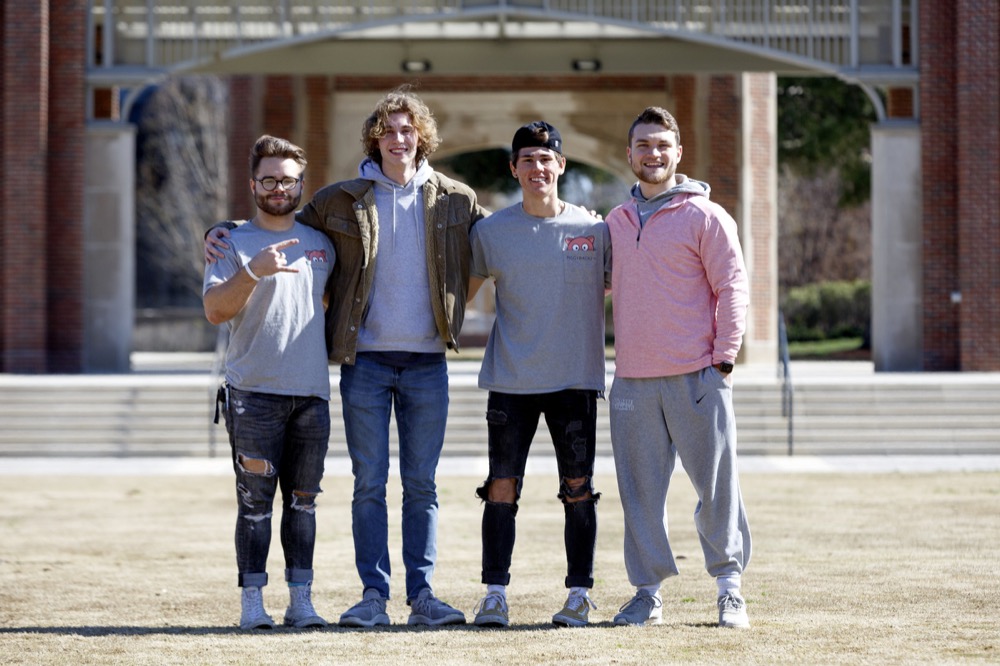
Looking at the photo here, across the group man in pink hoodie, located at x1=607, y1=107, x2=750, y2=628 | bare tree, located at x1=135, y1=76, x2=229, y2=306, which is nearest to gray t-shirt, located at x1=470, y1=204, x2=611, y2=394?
man in pink hoodie, located at x1=607, y1=107, x2=750, y2=628

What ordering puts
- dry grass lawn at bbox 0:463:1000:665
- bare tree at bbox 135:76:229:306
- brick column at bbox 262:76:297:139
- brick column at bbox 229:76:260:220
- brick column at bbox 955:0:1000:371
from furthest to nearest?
bare tree at bbox 135:76:229:306
brick column at bbox 229:76:260:220
brick column at bbox 262:76:297:139
brick column at bbox 955:0:1000:371
dry grass lawn at bbox 0:463:1000:665

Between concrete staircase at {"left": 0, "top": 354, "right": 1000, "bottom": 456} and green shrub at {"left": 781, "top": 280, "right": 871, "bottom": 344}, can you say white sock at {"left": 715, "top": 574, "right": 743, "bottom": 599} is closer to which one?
concrete staircase at {"left": 0, "top": 354, "right": 1000, "bottom": 456}

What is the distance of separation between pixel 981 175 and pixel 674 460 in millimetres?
15516

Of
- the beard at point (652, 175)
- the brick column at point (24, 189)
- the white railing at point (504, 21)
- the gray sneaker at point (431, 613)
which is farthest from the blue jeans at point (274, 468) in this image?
the brick column at point (24, 189)

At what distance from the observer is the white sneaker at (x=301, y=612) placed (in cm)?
576

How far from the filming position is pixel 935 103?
67.7 ft

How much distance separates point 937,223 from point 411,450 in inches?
631

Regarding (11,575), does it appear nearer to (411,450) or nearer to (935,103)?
(411,450)

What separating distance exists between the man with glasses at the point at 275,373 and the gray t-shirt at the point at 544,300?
641 mm

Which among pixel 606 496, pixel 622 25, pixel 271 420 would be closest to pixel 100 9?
pixel 622 25

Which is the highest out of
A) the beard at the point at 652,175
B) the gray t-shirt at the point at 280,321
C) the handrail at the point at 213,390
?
the beard at the point at 652,175

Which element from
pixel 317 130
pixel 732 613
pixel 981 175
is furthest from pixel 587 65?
pixel 732 613

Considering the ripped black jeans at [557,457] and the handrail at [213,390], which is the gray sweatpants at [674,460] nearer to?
the ripped black jeans at [557,457]

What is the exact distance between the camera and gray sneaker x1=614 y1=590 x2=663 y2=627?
18.9ft
